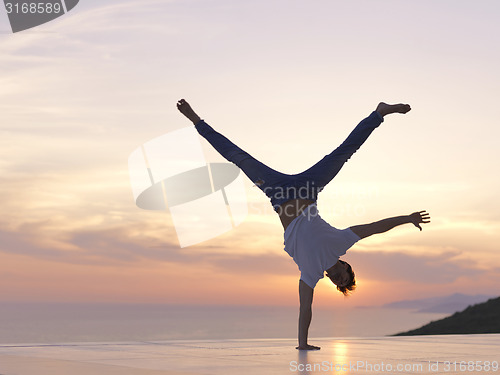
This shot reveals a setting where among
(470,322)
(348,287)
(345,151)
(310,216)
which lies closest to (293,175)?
(310,216)

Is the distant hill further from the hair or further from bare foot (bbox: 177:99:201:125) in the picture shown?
bare foot (bbox: 177:99:201:125)

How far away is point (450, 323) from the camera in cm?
3266

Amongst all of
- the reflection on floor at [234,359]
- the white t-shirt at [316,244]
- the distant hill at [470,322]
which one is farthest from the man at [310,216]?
the distant hill at [470,322]

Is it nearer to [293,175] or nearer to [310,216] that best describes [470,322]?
[293,175]

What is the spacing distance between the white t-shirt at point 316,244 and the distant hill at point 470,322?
24056 mm

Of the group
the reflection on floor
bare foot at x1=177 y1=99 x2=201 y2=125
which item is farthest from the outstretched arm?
bare foot at x1=177 y1=99 x2=201 y2=125

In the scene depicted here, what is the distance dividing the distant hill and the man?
77.4 feet

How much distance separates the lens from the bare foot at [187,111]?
27.4 feet

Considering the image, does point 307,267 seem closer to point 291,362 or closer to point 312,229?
point 312,229

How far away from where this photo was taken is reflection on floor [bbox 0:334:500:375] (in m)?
5.49

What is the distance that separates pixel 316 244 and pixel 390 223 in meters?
0.88

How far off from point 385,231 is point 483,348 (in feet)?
7.87

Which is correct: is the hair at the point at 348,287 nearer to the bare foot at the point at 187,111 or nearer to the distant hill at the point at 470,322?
the bare foot at the point at 187,111

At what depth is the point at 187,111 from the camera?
8391 mm
